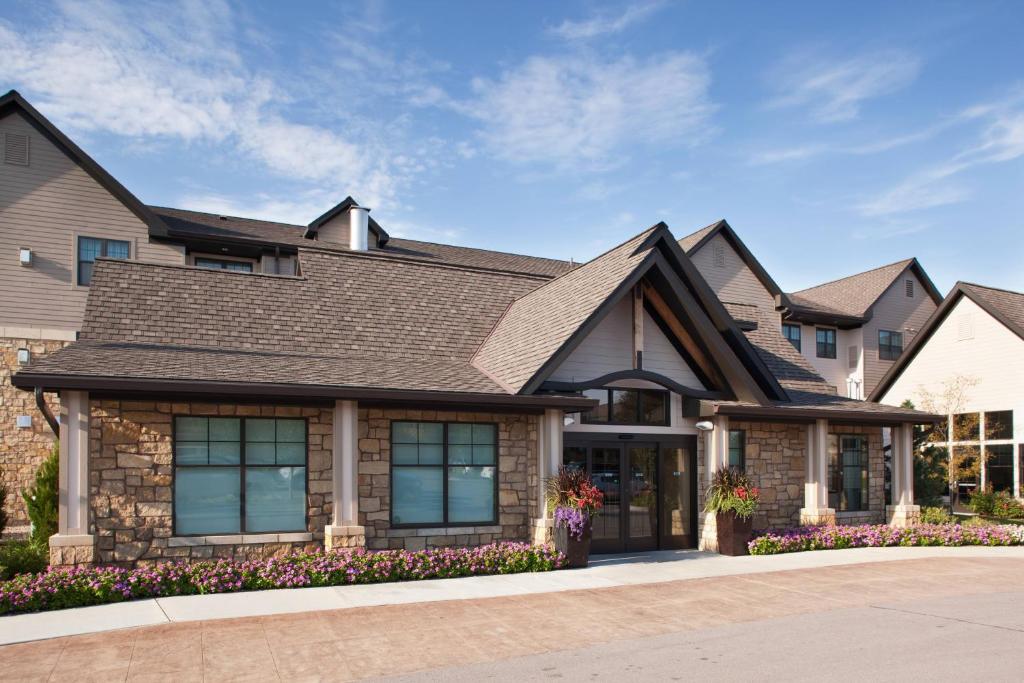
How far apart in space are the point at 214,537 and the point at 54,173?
13.8 metres

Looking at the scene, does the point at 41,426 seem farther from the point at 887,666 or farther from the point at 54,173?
the point at 887,666

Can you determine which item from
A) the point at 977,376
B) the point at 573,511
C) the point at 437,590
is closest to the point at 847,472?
the point at 573,511

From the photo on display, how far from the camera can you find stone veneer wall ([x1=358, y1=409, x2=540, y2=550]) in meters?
12.8

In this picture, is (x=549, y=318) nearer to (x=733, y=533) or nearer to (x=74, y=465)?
(x=733, y=533)

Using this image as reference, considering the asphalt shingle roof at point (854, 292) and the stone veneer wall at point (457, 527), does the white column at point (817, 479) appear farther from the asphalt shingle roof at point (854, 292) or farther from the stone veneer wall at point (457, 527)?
the asphalt shingle roof at point (854, 292)

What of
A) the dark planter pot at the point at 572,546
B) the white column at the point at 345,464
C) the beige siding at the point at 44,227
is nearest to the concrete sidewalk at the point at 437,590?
the dark planter pot at the point at 572,546

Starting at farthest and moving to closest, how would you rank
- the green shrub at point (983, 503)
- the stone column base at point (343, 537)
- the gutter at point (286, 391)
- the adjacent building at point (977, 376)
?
the adjacent building at point (977, 376)
the green shrub at point (983, 503)
the stone column base at point (343, 537)
the gutter at point (286, 391)

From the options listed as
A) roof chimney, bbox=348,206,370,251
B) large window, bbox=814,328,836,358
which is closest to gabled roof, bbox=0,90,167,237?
roof chimney, bbox=348,206,370,251

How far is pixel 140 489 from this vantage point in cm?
1156

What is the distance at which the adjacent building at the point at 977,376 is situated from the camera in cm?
2325

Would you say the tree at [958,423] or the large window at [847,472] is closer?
the large window at [847,472]

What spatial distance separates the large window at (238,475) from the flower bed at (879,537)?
8373 millimetres

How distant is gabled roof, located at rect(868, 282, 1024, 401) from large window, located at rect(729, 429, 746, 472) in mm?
11970

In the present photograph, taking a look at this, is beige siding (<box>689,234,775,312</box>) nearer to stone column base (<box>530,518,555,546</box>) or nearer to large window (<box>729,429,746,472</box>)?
large window (<box>729,429,746,472</box>)
